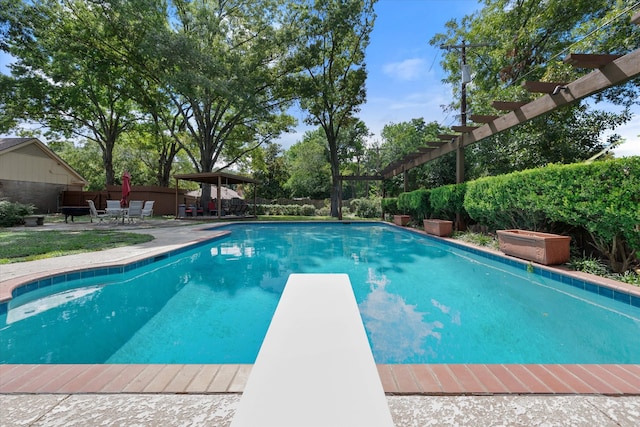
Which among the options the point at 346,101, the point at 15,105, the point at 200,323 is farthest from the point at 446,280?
the point at 15,105

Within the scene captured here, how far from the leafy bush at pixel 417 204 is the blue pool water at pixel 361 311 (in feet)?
18.4

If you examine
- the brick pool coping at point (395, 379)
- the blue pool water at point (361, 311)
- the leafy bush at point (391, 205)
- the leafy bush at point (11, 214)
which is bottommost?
the blue pool water at point (361, 311)

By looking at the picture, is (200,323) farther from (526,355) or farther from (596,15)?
(596,15)

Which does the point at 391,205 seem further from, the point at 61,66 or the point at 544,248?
the point at 61,66

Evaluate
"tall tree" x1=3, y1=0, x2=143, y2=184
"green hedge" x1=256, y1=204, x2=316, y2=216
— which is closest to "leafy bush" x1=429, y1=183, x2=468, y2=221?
"green hedge" x1=256, y1=204, x2=316, y2=216

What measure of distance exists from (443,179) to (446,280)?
34.8 feet

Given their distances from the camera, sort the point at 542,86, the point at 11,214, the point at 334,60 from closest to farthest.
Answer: the point at 542,86 < the point at 11,214 < the point at 334,60

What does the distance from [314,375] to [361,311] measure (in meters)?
2.83

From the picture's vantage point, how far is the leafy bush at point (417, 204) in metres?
11.3

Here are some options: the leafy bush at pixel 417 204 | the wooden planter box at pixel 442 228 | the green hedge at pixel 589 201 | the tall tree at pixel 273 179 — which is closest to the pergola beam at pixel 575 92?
the green hedge at pixel 589 201

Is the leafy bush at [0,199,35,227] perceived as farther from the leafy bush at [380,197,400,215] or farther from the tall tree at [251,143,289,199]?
the tall tree at [251,143,289,199]

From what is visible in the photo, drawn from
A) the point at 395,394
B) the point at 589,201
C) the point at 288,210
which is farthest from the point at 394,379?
the point at 288,210

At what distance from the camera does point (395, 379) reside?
5.88 feet

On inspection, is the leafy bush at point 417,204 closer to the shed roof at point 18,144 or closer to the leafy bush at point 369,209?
the leafy bush at point 369,209
